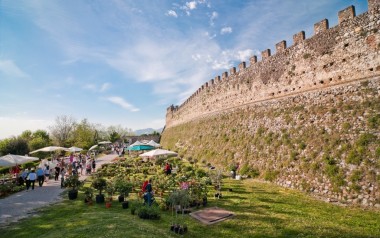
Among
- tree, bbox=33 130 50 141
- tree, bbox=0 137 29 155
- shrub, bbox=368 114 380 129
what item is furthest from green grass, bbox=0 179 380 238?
tree, bbox=33 130 50 141

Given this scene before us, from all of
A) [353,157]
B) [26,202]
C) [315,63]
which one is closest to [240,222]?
[353,157]

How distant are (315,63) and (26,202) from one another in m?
22.0

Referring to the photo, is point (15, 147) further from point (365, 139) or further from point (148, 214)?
point (365, 139)

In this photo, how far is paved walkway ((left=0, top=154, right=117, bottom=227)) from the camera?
433 inches

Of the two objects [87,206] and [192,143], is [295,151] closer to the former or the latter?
[87,206]

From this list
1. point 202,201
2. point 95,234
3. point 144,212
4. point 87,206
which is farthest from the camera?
point 87,206

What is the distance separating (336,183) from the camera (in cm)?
1087

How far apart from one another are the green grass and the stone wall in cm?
169

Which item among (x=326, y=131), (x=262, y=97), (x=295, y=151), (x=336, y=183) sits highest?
(x=262, y=97)

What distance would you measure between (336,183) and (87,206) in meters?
13.4

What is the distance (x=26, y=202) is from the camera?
44.3ft

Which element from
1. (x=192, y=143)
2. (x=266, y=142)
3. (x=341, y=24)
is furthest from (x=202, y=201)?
(x=192, y=143)

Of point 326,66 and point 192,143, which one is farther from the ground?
point 326,66

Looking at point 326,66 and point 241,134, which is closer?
point 326,66
